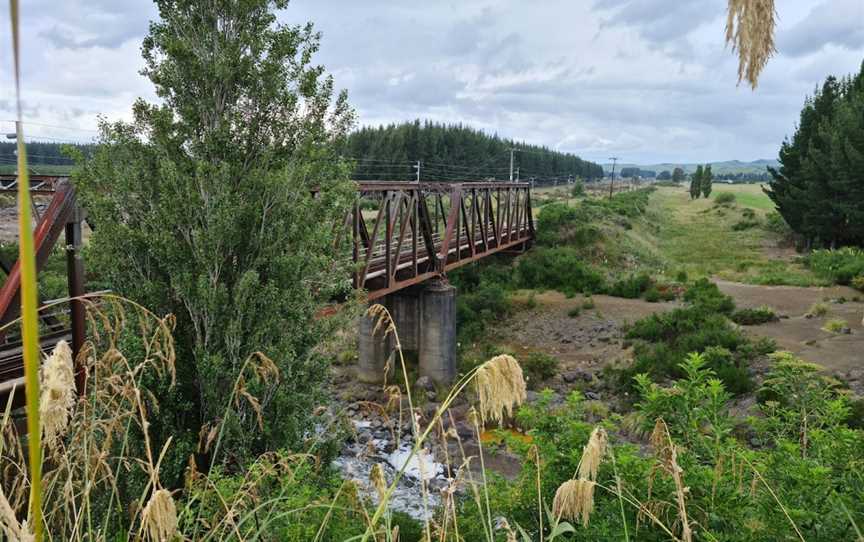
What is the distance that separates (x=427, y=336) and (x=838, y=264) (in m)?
24.4

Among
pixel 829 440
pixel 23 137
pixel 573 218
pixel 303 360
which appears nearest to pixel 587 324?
pixel 573 218

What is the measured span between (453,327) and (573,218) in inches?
889

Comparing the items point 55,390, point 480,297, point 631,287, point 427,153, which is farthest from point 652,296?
point 427,153

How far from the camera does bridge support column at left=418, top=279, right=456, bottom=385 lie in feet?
89.2

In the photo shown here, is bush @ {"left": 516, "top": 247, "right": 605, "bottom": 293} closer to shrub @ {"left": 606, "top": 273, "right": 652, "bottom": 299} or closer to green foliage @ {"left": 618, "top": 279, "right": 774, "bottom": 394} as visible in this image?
shrub @ {"left": 606, "top": 273, "right": 652, "bottom": 299}

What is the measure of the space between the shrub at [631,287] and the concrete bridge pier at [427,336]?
39.9 ft

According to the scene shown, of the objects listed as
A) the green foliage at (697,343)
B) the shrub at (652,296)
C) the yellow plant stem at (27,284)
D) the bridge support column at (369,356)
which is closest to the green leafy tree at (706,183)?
the shrub at (652,296)

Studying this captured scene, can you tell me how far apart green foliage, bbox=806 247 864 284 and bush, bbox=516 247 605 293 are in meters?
11.9

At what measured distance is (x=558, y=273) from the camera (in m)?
38.7

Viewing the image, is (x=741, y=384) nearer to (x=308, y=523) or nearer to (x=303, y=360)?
(x=303, y=360)

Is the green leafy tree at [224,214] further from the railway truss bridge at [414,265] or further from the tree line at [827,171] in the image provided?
the tree line at [827,171]

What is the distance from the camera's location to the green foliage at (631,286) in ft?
115

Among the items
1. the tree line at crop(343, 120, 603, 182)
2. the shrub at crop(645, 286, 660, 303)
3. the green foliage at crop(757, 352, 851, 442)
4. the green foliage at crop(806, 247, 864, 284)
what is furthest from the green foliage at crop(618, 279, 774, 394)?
the tree line at crop(343, 120, 603, 182)

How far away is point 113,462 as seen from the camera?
664cm
